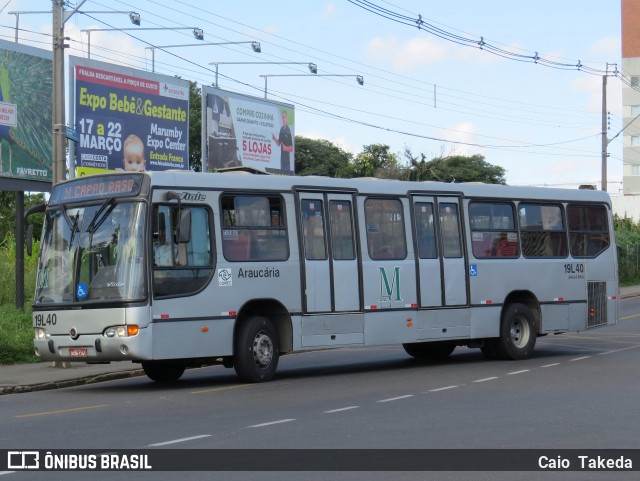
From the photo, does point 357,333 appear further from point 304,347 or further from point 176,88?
point 176,88

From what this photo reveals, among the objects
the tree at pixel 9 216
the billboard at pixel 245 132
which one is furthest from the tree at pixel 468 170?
the billboard at pixel 245 132

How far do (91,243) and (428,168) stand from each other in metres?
50.5

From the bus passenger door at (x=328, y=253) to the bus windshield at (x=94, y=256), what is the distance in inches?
121

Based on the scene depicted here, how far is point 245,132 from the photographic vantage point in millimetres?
38562

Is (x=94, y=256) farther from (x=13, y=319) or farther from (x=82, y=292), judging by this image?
(x=13, y=319)

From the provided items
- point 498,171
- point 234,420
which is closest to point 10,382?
point 234,420

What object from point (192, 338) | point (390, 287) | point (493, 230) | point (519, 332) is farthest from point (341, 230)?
point (519, 332)

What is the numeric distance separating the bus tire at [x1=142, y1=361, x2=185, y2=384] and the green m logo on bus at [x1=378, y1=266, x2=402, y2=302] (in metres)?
3.56

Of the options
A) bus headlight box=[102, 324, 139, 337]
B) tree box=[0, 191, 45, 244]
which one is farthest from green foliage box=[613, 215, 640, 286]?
bus headlight box=[102, 324, 139, 337]

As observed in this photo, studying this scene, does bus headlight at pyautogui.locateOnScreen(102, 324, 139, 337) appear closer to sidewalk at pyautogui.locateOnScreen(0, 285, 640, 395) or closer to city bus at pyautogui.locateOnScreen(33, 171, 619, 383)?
city bus at pyautogui.locateOnScreen(33, 171, 619, 383)

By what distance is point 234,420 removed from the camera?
13141 mm

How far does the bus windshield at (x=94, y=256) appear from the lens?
Result: 1650cm

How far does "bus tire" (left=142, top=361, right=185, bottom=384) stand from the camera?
18498 millimetres

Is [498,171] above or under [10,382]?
above
